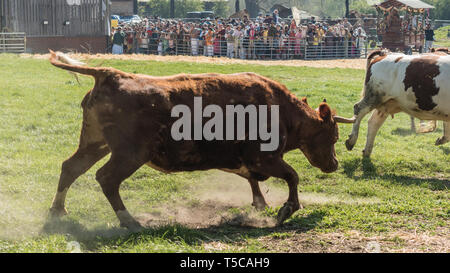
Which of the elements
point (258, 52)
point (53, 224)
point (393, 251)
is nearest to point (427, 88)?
point (393, 251)

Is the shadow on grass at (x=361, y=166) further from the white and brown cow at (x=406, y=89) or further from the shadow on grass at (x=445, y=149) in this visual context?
the shadow on grass at (x=445, y=149)

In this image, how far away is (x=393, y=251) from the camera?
18.5 feet

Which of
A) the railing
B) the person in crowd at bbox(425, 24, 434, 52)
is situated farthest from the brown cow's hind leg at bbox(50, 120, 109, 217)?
the person in crowd at bbox(425, 24, 434, 52)

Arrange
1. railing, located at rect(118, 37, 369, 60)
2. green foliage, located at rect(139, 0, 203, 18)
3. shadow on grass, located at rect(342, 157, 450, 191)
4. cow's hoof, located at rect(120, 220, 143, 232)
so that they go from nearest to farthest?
cow's hoof, located at rect(120, 220, 143, 232) → shadow on grass, located at rect(342, 157, 450, 191) → railing, located at rect(118, 37, 369, 60) → green foliage, located at rect(139, 0, 203, 18)

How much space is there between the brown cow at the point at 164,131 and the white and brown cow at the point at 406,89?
245cm

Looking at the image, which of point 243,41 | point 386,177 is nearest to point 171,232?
point 386,177

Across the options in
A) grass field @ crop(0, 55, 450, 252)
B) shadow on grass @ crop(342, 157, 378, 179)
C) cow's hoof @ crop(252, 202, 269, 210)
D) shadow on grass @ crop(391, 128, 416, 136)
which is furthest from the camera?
shadow on grass @ crop(391, 128, 416, 136)

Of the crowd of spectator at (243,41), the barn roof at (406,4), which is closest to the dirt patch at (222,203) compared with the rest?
the crowd of spectator at (243,41)

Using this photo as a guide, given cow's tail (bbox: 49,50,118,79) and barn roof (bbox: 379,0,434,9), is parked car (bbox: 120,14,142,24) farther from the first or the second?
cow's tail (bbox: 49,50,118,79)

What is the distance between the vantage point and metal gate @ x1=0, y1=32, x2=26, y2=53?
25.9 metres

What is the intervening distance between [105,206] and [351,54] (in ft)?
88.1
